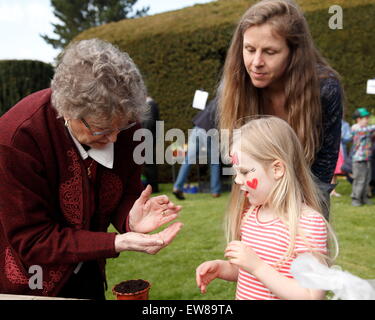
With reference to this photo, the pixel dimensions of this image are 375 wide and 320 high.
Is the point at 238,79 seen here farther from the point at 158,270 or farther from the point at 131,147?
the point at 158,270

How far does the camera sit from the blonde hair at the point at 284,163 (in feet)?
4.59

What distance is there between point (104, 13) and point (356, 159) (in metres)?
21.4

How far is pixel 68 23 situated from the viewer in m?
26.4

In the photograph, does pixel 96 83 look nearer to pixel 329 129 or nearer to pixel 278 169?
pixel 278 169

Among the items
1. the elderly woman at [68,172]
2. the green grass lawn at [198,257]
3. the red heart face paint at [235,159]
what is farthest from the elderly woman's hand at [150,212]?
the green grass lawn at [198,257]

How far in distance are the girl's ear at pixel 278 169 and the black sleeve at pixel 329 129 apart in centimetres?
66

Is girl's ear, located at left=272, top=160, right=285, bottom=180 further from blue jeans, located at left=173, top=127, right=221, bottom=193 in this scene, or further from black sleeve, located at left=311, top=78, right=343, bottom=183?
blue jeans, located at left=173, top=127, right=221, bottom=193

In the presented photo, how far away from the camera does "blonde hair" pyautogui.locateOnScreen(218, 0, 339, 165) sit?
179 centimetres

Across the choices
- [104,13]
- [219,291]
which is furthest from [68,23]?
[219,291]

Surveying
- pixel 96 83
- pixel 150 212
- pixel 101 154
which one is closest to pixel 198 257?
pixel 150 212

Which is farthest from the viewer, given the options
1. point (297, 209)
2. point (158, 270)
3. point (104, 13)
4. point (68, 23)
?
point (68, 23)

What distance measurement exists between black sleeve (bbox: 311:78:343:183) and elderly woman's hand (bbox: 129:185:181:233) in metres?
0.78

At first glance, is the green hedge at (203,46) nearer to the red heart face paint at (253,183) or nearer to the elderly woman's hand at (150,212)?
the elderly woman's hand at (150,212)

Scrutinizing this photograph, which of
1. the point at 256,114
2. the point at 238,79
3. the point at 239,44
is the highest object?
the point at 239,44
